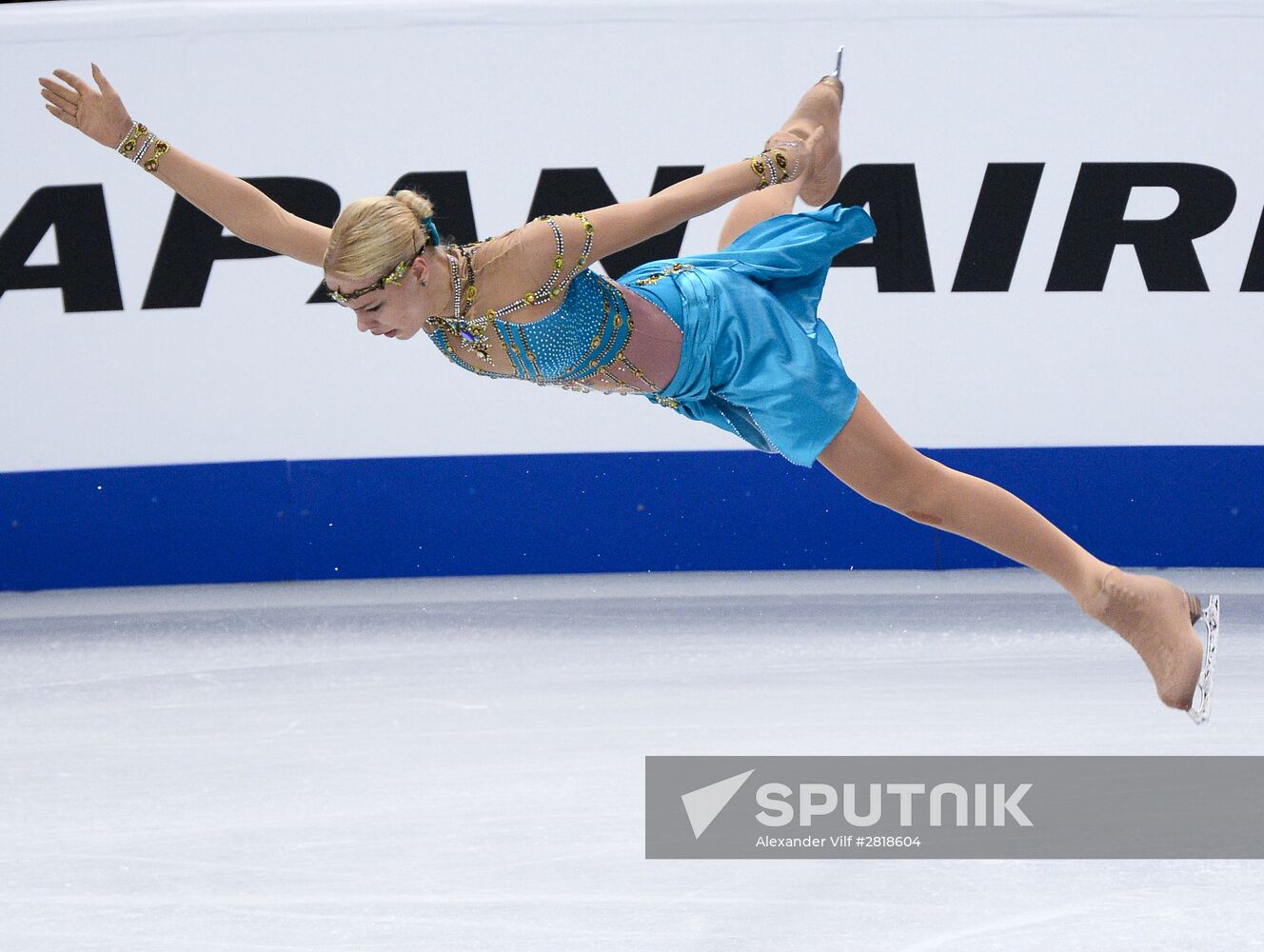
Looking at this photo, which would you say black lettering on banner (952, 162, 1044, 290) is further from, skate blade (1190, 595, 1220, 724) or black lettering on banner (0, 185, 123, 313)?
black lettering on banner (0, 185, 123, 313)

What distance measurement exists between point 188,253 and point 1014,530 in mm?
3158

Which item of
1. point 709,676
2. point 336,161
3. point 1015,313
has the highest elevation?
point 336,161

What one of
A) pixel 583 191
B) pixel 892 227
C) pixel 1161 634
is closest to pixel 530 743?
pixel 1161 634

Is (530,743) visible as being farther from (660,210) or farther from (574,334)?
(660,210)

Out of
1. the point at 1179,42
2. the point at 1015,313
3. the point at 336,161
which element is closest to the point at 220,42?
the point at 336,161

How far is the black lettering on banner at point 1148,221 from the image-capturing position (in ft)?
15.6

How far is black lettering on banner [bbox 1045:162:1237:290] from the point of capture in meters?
4.75

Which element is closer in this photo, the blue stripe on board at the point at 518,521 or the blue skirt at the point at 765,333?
the blue skirt at the point at 765,333

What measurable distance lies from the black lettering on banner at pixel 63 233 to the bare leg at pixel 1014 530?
3.05m

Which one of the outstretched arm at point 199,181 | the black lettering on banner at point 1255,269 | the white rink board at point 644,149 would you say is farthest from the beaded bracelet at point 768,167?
the black lettering on banner at point 1255,269

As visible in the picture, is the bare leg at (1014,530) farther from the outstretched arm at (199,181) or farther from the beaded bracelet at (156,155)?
the beaded bracelet at (156,155)

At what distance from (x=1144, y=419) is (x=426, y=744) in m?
2.68

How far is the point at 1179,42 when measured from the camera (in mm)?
4742

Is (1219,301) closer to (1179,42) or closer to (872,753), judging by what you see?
(1179,42)
